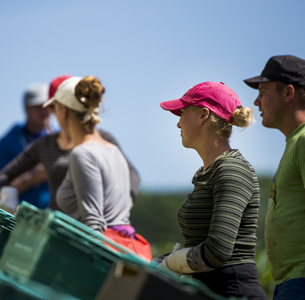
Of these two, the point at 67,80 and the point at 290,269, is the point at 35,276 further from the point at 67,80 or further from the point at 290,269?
the point at 67,80

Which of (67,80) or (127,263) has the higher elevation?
(67,80)

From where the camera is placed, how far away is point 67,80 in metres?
3.30

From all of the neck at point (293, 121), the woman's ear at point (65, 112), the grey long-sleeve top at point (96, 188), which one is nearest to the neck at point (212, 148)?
the neck at point (293, 121)

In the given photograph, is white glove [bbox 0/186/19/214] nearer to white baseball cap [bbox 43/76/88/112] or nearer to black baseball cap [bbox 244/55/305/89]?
white baseball cap [bbox 43/76/88/112]

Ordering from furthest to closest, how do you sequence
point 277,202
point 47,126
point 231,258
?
1. point 47,126
2. point 277,202
3. point 231,258

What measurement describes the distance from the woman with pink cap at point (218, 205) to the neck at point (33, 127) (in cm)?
304

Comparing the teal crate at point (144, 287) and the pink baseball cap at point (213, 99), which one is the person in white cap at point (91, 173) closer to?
the pink baseball cap at point (213, 99)

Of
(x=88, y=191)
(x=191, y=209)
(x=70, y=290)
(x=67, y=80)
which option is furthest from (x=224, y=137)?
(x=67, y=80)

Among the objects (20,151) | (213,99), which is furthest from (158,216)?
(213,99)

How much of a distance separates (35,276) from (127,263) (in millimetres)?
251

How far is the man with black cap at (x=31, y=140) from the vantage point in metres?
4.26

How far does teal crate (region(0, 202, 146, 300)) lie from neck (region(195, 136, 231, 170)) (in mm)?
912

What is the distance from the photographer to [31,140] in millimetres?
4805

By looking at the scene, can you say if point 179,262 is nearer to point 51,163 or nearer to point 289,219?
point 289,219
